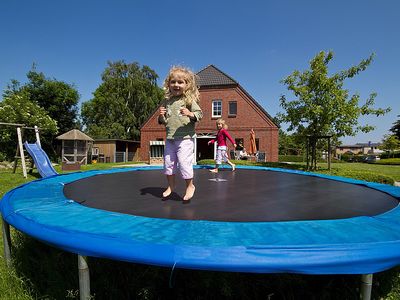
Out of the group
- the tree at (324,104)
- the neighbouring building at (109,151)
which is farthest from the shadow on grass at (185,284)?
the neighbouring building at (109,151)

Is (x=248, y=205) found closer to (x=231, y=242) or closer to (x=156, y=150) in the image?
(x=231, y=242)

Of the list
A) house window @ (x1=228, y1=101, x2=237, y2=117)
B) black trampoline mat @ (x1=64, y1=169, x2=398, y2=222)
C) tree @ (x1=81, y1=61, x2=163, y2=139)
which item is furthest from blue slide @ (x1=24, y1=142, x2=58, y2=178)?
tree @ (x1=81, y1=61, x2=163, y2=139)

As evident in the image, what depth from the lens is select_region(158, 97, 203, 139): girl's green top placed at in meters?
1.84

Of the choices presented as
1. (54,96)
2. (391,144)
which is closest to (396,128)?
(391,144)

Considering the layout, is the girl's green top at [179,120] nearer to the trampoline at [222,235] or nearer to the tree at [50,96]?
the trampoline at [222,235]

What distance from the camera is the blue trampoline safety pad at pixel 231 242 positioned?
0.90m

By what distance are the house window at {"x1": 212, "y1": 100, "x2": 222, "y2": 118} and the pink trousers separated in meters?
11.6

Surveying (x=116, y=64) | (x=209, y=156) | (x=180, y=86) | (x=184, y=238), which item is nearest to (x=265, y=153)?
(x=209, y=156)

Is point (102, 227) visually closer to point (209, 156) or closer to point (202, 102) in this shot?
point (202, 102)

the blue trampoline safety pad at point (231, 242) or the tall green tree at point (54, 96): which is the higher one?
the tall green tree at point (54, 96)

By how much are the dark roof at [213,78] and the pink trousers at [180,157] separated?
11.4 metres

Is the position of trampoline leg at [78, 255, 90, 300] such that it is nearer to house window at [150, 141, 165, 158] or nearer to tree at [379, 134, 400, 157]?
house window at [150, 141, 165, 158]

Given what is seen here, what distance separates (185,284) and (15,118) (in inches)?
554

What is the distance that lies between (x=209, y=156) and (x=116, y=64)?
1261cm
